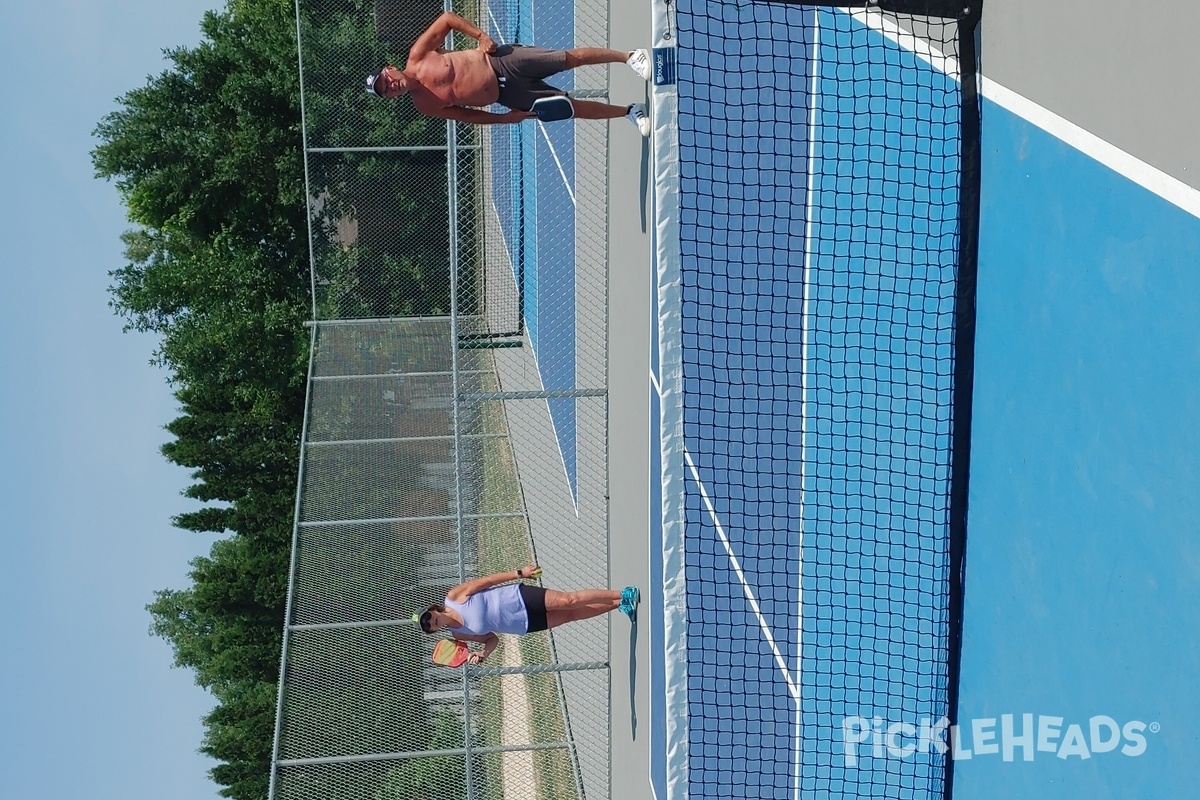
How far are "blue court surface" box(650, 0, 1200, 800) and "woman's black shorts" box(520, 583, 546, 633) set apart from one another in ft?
2.78

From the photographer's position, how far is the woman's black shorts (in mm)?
8250

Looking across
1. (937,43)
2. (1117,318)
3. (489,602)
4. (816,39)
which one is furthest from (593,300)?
(1117,318)

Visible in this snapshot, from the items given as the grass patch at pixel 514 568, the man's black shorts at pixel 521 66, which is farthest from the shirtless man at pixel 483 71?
the grass patch at pixel 514 568

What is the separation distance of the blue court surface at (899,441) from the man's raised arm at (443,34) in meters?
1.37

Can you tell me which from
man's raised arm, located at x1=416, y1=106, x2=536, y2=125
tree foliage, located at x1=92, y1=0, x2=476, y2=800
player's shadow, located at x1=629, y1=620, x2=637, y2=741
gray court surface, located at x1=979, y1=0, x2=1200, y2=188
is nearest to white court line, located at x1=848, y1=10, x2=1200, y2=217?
gray court surface, located at x1=979, y1=0, x2=1200, y2=188

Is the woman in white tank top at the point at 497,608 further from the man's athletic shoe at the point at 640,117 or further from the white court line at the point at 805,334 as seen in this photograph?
the man's athletic shoe at the point at 640,117

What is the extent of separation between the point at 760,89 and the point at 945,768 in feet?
13.2

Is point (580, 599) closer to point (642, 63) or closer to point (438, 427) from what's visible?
point (642, 63)

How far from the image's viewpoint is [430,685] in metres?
Answer: 11.3

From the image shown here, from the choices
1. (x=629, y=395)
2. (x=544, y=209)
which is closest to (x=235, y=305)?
(x=544, y=209)

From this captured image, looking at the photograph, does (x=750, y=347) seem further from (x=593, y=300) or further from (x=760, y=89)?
(x=593, y=300)

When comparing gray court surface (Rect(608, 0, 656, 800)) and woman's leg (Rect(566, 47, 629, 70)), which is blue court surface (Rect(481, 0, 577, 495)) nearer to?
gray court surface (Rect(608, 0, 656, 800))

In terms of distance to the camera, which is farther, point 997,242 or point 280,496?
point 280,496

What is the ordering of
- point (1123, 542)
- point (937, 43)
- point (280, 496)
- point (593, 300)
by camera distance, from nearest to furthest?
point (1123, 542) → point (937, 43) → point (593, 300) → point (280, 496)
